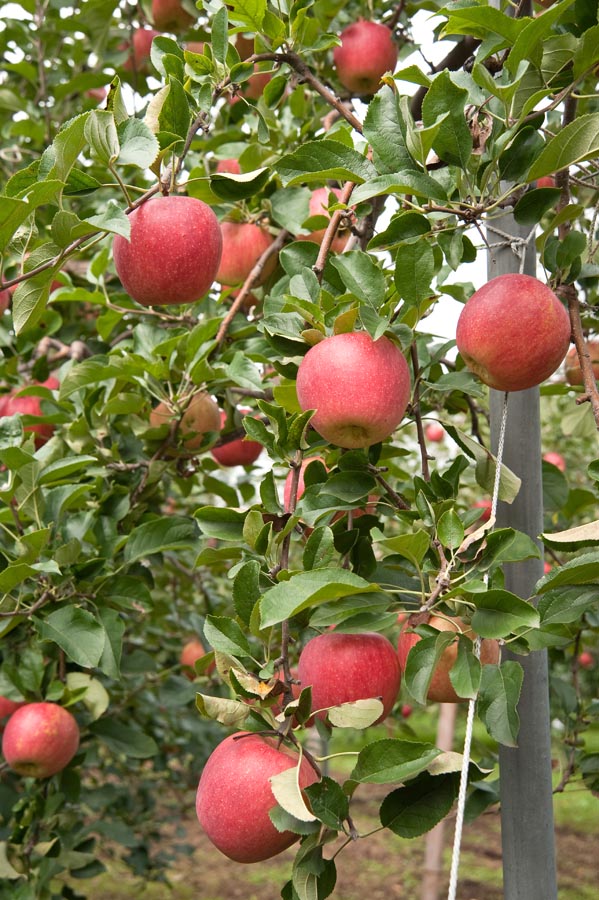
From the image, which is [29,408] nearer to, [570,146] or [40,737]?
[40,737]

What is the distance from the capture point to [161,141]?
1062 mm

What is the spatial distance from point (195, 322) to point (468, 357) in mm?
944

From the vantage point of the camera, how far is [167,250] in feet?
3.59

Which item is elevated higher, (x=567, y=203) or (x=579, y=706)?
(x=567, y=203)

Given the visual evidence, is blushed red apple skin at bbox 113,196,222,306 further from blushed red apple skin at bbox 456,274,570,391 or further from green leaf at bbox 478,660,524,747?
green leaf at bbox 478,660,524,747

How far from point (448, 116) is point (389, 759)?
2.06 ft

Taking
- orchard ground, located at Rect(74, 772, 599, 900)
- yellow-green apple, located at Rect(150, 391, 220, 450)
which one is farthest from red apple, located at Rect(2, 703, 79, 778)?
orchard ground, located at Rect(74, 772, 599, 900)

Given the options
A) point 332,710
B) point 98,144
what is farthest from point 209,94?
point 332,710

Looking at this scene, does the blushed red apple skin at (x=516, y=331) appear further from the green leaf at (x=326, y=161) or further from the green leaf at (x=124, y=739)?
the green leaf at (x=124, y=739)

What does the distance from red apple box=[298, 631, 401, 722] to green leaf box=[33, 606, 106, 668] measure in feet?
1.34

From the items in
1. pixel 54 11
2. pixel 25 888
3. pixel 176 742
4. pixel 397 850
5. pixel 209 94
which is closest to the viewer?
pixel 209 94

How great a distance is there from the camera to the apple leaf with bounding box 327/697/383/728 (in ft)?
2.92

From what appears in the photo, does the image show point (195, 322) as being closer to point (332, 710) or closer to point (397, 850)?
point (332, 710)

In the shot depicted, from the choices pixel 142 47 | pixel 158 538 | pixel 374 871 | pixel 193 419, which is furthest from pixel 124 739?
pixel 374 871
